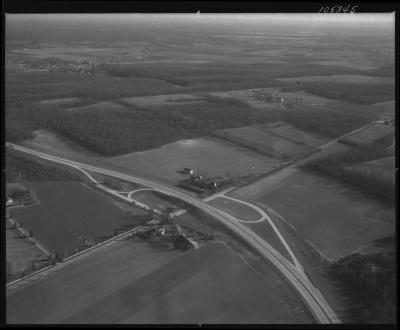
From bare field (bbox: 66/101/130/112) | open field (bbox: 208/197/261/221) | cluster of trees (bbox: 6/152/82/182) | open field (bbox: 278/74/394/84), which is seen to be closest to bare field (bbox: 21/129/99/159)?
cluster of trees (bbox: 6/152/82/182)

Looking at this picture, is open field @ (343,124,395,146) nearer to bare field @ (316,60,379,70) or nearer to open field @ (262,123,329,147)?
open field @ (262,123,329,147)

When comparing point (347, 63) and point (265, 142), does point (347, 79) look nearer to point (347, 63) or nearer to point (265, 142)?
point (347, 63)

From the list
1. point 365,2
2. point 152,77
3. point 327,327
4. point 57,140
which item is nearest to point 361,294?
point 327,327

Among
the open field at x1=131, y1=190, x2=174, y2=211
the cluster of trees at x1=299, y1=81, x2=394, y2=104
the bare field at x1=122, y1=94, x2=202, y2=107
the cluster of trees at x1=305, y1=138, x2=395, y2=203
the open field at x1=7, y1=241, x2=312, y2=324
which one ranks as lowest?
the open field at x1=7, y1=241, x2=312, y2=324

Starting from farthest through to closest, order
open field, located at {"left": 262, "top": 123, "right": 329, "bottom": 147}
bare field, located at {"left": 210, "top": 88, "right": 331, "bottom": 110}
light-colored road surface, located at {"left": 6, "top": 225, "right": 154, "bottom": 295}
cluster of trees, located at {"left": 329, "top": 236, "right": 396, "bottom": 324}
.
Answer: bare field, located at {"left": 210, "top": 88, "right": 331, "bottom": 110}, open field, located at {"left": 262, "top": 123, "right": 329, "bottom": 147}, light-colored road surface, located at {"left": 6, "top": 225, "right": 154, "bottom": 295}, cluster of trees, located at {"left": 329, "top": 236, "right": 396, "bottom": 324}

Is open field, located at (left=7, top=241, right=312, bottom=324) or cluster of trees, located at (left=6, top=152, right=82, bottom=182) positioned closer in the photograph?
open field, located at (left=7, top=241, right=312, bottom=324)

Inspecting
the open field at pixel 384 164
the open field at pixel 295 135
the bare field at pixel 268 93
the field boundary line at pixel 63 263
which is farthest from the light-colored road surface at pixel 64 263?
the bare field at pixel 268 93

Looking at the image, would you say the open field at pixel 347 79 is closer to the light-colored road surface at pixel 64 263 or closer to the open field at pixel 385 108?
the open field at pixel 385 108
